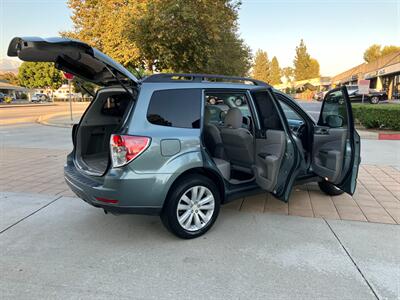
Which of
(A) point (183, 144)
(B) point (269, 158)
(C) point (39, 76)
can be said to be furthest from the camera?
(C) point (39, 76)

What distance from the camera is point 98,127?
4395 mm

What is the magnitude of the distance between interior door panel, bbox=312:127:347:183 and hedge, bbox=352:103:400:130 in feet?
30.7

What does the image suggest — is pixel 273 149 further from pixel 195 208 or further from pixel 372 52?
pixel 372 52

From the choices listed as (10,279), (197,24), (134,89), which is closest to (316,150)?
(134,89)

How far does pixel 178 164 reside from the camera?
333 cm

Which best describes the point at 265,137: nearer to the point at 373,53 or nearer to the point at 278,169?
the point at 278,169

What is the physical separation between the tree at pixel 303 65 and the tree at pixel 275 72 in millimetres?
10080

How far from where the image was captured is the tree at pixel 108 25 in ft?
51.4

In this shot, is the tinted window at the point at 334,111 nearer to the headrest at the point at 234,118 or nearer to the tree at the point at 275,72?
the headrest at the point at 234,118

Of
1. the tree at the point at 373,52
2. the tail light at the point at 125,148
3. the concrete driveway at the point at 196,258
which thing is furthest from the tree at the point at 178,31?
the tree at the point at 373,52

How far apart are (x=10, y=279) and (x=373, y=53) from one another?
80.4 meters

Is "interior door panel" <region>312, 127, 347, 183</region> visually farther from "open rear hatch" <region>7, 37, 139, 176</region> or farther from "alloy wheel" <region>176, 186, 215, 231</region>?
"open rear hatch" <region>7, 37, 139, 176</region>

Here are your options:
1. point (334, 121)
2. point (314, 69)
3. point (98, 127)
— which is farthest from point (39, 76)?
point (334, 121)

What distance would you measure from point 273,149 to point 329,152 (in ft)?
3.15
